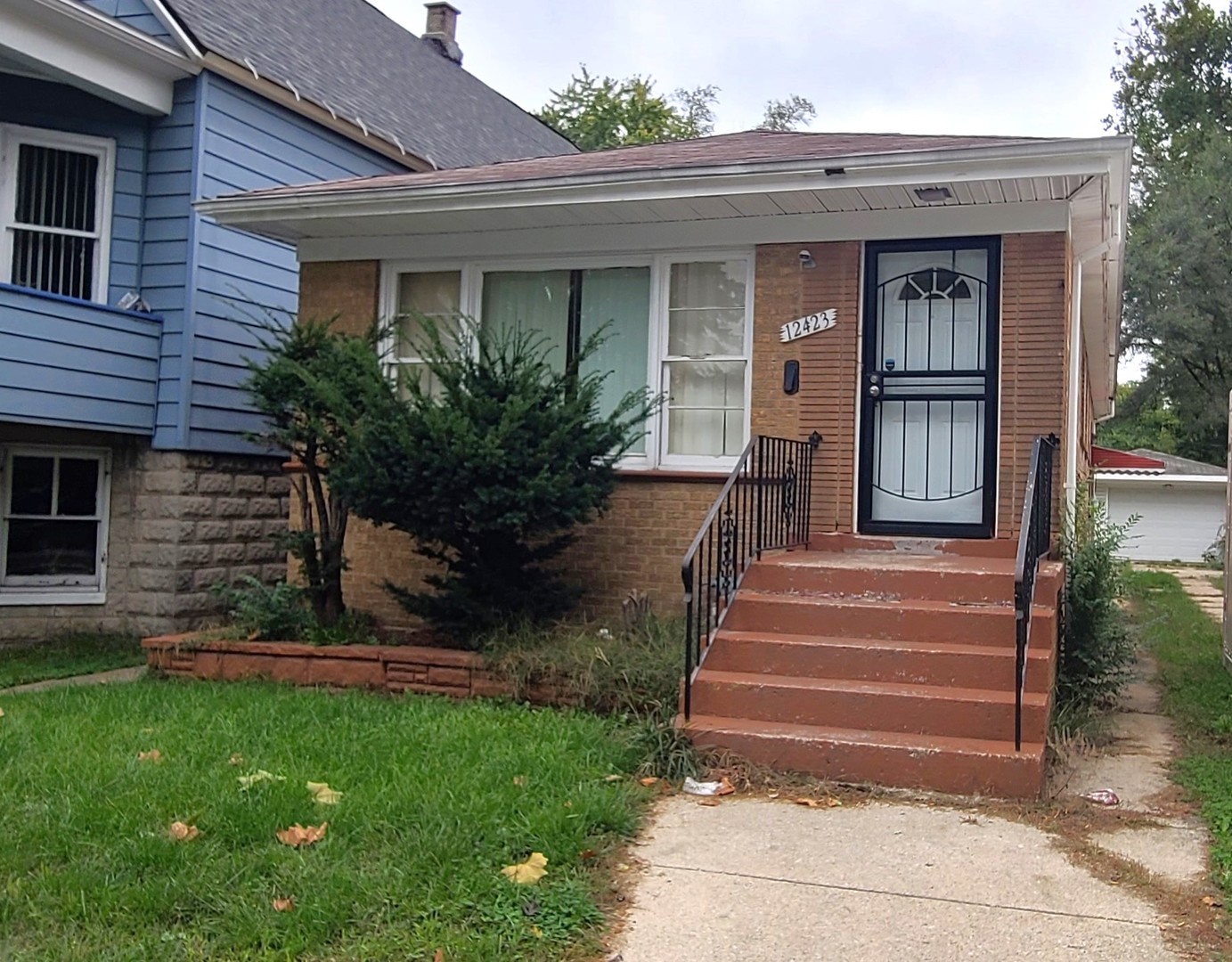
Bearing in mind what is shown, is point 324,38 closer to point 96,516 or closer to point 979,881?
point 96,516

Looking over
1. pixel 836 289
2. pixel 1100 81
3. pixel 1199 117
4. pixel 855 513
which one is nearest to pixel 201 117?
pixel 836 289

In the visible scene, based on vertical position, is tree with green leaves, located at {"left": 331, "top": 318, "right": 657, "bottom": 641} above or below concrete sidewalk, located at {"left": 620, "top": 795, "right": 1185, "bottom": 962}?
above

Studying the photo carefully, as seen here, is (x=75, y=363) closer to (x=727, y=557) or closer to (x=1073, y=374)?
(x=727, y=557)

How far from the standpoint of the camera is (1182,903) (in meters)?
3.76

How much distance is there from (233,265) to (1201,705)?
8.42m

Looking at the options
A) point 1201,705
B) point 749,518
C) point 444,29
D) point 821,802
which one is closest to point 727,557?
point 749,518

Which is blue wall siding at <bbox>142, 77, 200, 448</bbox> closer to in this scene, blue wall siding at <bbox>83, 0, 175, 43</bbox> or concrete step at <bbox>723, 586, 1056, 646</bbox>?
blue wall siding at <bbox>83, 0, 175, 43</bbox>

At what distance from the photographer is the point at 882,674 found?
223 inches

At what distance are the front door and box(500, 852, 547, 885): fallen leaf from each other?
14.1ft

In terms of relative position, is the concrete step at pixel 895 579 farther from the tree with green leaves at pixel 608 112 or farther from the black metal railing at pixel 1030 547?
the tree with green leaves at pixel 608 112

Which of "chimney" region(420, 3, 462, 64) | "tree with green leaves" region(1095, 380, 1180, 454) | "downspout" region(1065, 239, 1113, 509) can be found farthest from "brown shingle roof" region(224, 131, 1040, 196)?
"tree with green leaves" region(1095, 380, 1180, 454)

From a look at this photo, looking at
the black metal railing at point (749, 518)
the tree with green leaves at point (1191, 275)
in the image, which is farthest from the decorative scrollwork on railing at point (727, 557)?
the tree with green leaves at point (1191, 275)

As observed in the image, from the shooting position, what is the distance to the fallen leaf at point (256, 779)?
4.50m

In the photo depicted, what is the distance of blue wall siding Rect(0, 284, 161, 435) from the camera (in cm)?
852
